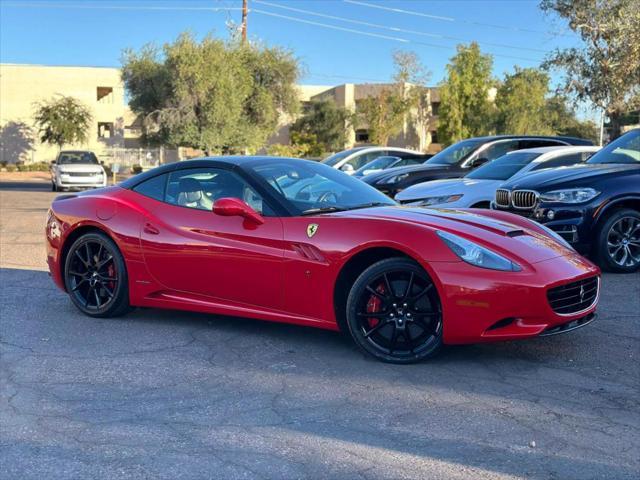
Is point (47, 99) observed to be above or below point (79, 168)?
above

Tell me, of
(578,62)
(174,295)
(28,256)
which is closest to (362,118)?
(578,62)

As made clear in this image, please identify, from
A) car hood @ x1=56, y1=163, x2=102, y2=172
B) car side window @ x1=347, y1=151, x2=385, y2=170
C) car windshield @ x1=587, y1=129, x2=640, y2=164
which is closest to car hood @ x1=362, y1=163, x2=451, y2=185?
car windshield @ x1=587, y1=129, x2=640, y2=164

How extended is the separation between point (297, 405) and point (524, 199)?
16.7 feet

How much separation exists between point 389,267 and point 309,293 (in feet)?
2.04

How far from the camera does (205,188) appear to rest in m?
5.76

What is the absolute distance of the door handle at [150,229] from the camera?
5.70m

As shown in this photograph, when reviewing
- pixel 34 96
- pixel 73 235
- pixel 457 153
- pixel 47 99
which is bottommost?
pixel 73 235

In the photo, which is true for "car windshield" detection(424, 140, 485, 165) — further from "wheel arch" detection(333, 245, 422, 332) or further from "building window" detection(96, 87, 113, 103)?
"building window" detection(96, 87, 113, 103)

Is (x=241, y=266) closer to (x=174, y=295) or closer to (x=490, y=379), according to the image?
(x=174, y=295)

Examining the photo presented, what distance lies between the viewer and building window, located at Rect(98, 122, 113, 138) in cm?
5305

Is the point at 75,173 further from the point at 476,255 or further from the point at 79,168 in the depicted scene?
the point at 476,255

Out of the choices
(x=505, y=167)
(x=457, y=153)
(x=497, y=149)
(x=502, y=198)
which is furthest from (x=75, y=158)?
(x=502, y=198)

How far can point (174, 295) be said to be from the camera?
566 centimetres

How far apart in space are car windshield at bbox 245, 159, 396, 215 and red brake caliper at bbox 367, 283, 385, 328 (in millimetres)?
825
